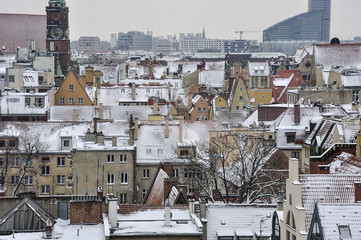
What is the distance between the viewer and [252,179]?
49.9m

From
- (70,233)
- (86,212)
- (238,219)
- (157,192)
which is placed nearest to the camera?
(70,233)

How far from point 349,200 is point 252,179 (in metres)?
18.0

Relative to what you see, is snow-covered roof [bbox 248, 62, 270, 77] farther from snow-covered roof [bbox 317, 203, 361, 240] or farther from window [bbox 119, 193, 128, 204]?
snow-covered roof [bbox 317, 203, 361, 240]

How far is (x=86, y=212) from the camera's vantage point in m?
38.2

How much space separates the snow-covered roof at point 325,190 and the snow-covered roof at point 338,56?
87.7 m

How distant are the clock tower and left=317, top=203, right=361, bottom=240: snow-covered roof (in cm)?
10674

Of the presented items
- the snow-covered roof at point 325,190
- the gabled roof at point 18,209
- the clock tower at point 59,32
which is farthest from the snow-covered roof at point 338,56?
the snow-covered roof at point 325,190

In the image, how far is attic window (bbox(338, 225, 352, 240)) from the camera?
28.7 m

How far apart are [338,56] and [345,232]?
94.2m

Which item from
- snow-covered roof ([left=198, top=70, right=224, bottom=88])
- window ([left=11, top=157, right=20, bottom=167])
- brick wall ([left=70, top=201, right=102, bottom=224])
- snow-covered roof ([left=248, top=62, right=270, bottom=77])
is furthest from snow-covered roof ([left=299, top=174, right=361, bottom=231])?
snow-covered roof ([left=198, top=70, right=224, bottom=88])

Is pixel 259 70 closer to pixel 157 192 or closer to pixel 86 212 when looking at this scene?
pixel 157 192

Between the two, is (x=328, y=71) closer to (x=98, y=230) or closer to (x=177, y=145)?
(x=177, y=145)

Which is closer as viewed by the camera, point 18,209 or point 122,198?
point 18,209

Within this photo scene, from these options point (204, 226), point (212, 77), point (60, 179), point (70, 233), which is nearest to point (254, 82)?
point (212, 77)
